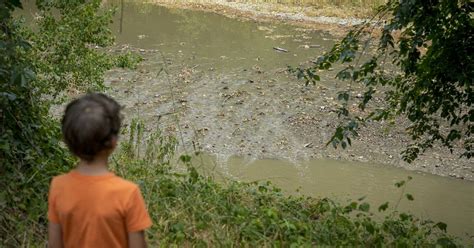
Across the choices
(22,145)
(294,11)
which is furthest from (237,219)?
(294,11)

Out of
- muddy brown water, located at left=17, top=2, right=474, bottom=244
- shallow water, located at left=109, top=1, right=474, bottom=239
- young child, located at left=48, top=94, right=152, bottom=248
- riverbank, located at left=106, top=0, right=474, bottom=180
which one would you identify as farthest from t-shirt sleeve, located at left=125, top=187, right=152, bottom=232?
shallow water, located at left=109, top=1, right=474, bottom=239

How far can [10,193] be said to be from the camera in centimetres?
429

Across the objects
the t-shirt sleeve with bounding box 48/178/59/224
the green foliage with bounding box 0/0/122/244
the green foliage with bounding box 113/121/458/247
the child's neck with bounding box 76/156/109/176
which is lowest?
the green foliage with bounding box 113/121/458/247

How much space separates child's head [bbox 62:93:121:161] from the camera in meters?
2.32

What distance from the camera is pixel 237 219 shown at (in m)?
4.84

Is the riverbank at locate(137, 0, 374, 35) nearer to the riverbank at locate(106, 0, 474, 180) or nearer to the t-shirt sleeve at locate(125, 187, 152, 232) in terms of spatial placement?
the riverbank at locate(106, 0, 474, 180)

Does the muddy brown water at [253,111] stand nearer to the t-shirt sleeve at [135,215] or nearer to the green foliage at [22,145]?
the green foliage at [22,145]

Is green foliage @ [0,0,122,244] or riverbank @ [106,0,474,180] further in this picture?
riverbank @ [106,0,474,180]

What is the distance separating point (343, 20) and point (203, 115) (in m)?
10.8

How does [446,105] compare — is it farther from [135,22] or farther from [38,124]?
[135,22]

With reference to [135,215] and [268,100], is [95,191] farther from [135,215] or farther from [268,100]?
[268,100]

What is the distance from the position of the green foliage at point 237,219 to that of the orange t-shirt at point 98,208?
1803mm

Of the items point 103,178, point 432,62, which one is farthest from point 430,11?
point 103,178

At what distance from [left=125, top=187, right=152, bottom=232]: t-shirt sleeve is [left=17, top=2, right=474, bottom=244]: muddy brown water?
388 centimetres
